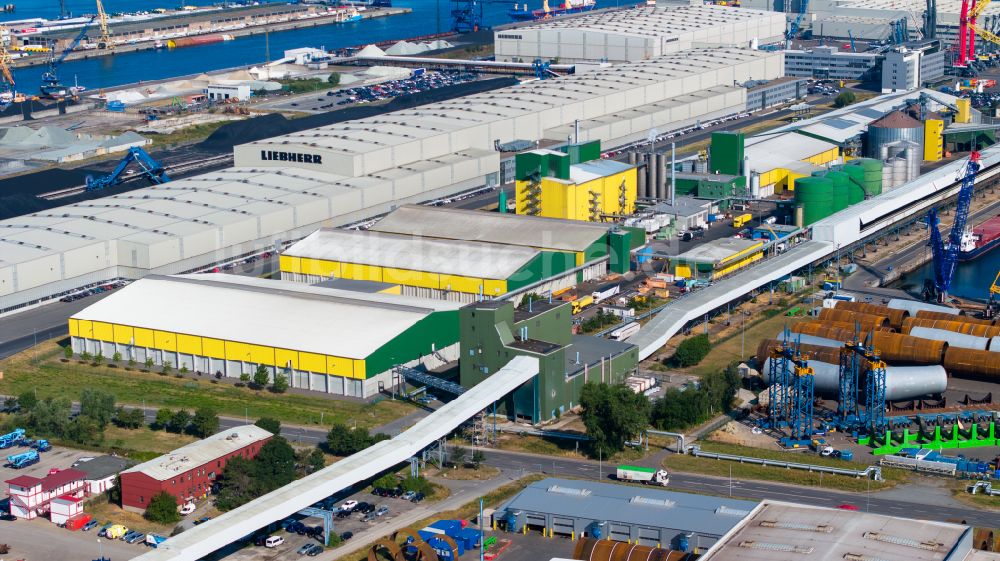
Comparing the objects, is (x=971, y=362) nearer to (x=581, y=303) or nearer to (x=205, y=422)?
(x=581, y=303)

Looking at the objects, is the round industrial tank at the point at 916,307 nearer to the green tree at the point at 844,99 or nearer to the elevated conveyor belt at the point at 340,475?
the elevated conveyor belt at the point at 340,475

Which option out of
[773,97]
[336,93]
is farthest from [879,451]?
[336,93]

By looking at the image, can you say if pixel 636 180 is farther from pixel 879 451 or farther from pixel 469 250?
pixel 879 451

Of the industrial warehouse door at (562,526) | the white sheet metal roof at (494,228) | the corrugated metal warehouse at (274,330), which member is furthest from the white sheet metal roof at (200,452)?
the white sheet metal roof at (494,228)

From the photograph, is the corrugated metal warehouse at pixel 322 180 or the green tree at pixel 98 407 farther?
the corrugated metal warehouse at pixel 322 180

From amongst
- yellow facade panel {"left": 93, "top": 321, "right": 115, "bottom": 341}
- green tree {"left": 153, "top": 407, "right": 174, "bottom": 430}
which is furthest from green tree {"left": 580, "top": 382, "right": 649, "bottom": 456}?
yellow facade panel {"left": 93, "top": 321, "right": 115, "bottom": 341}
